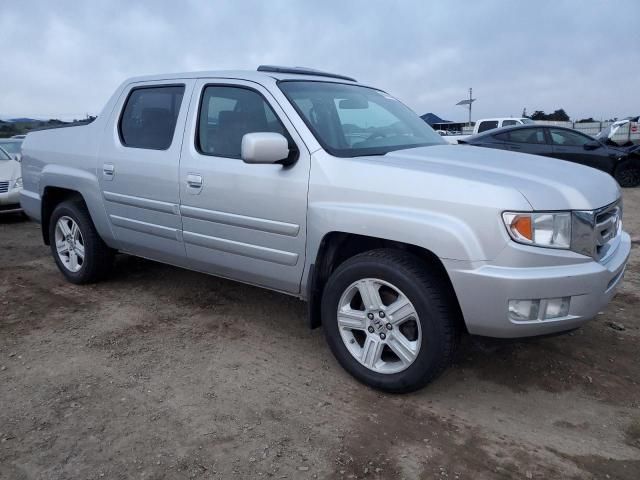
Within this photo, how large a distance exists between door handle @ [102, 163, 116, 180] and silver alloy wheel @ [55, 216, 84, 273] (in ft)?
2.37

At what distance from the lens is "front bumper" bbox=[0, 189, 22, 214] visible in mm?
8193

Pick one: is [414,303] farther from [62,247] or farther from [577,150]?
[577,150]

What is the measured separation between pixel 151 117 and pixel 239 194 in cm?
124

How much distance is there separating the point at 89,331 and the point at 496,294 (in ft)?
9.30

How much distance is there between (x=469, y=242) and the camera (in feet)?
8.37

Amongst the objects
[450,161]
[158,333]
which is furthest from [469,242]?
[158,333]

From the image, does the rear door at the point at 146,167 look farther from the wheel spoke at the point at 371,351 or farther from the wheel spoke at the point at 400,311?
the wheel spoke at the point at 400,311

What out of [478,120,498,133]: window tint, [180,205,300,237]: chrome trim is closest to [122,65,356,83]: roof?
[180,205,300,237]: chrome trim

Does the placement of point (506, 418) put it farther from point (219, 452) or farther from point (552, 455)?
point (219, 452)

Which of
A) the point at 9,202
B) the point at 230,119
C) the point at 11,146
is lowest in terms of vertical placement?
the point at 9,202

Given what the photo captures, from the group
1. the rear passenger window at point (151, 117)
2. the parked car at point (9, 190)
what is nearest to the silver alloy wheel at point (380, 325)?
the rear passenger window at point (151, 117)

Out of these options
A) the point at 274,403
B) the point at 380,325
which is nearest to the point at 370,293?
the point at 380,325

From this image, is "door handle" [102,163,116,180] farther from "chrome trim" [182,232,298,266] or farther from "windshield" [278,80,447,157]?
"windshield" [278,80,447,157]

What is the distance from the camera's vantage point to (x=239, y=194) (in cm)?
336
